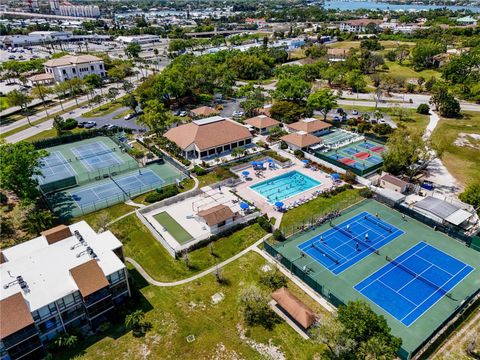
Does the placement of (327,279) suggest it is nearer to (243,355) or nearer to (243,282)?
(243,282)

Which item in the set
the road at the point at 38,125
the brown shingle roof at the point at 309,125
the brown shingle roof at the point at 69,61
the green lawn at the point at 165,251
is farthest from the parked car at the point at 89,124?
the brown shingle roof at the point at 69,61

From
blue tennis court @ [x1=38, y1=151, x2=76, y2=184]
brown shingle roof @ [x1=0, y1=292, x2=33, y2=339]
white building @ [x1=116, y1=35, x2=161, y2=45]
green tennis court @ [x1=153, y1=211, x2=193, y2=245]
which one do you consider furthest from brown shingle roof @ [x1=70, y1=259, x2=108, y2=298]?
white building @ [x1=116, y1=35, x2=161, y2=45]

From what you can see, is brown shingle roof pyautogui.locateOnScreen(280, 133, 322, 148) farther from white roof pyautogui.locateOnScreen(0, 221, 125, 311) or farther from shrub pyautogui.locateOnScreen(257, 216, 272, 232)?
white roof pyautogui.locateOnScreen(0, 221, 125, 311)

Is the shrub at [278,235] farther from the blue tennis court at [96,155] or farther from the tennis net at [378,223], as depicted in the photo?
the blue tennis court at [96,155]

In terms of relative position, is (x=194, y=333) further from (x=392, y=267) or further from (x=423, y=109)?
(x=423, y=109)

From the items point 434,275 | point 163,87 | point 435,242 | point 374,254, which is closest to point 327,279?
point 374,254
